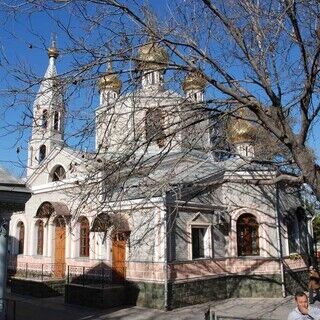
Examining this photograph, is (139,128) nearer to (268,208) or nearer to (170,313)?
(170,313)

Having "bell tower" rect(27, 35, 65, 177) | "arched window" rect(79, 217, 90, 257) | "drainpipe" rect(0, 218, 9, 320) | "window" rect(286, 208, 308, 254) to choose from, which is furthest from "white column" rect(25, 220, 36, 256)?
"bell tower" rect(27, 35, 65, 177)

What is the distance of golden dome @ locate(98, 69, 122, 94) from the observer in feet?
24.6

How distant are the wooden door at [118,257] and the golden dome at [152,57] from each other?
10245 mm

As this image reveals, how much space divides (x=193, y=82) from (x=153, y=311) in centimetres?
906

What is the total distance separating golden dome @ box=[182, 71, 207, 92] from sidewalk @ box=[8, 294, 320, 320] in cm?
806

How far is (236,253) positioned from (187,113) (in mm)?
10832

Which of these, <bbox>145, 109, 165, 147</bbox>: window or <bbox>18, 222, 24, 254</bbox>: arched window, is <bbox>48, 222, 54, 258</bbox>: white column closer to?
<bbox>18, 222, 24, 254</bbox>: arched window

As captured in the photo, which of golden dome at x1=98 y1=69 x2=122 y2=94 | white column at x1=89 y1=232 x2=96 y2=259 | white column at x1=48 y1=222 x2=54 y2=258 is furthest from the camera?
white column at x1=48 y1=222 x2=54 y2=258

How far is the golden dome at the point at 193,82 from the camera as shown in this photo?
26.4 ft

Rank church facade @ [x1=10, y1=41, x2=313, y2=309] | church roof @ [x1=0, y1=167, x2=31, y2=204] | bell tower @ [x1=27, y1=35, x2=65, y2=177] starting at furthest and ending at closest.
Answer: church facade @ [x1=10, y1=41, x2=313, y2=309] < church roof @ [x1=0, y1=167, x2=31, y2=204] < bell tower @ [x1=27, y1=35, x2=65, y2=177]

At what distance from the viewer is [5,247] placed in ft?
34.9

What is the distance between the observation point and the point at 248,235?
18234mm

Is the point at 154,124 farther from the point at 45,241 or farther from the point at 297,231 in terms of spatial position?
the point at 45,241

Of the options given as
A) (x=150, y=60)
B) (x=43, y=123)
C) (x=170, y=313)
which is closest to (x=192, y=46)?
(x=150, y=60)
